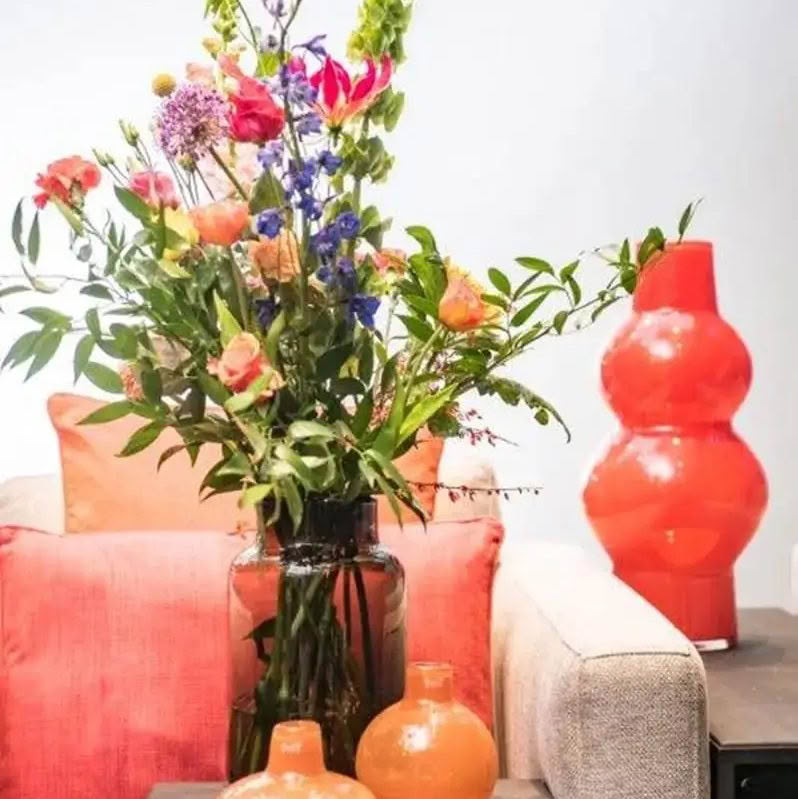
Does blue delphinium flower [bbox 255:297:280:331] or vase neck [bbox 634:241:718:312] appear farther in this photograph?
vase neck [bbox 634:241:718:312]

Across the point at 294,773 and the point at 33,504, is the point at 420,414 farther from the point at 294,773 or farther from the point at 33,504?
the point at 33,504

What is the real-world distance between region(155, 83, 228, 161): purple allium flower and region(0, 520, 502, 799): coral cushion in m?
0.65

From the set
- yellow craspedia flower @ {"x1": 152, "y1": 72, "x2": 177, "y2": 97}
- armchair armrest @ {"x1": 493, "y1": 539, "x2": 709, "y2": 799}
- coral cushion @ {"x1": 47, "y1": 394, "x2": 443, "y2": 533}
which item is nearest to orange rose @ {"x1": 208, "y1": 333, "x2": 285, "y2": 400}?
yellow craspedia flower @ {"x1": 152, "y1": 72, "x2": 177, "y2": 97}

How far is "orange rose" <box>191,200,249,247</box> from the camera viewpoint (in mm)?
1101

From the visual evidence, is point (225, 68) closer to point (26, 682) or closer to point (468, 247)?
point (26, 682)

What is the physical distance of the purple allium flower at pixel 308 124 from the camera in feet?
3.73

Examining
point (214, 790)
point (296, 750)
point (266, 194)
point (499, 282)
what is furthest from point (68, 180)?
point (214, 790)

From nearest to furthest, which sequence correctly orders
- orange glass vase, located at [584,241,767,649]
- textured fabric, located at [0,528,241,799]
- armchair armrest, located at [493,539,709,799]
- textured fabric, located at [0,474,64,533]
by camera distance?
armchair armrest, located at [493,539,709,799] < textured fabric, located at [0,528,241,799] < orange glass vase, located at [584,241,767,649] < textured fabric, located at [0,474,64,533]

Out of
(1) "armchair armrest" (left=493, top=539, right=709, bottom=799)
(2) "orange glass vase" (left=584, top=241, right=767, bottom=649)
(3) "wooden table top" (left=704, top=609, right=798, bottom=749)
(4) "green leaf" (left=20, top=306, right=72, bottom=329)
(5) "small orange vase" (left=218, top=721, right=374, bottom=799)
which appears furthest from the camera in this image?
(2) "orange glass vase" (left=584, top=241, right=767, bottom=649)

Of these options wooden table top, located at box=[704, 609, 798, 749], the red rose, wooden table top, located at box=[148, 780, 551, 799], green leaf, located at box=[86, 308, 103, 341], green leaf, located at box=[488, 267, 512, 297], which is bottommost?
wooden table top, located at box=[148, 780, 551, 799]

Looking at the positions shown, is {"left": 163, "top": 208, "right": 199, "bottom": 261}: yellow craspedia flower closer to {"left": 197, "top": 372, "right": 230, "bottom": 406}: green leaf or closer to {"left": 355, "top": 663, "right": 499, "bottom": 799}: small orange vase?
{"left": 197, "top": 372, "right": 230, "bottom": 406}: green leaf

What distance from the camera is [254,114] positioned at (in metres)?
1.08

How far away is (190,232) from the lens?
3.85 feet

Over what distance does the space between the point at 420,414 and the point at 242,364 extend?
0.19 metres
